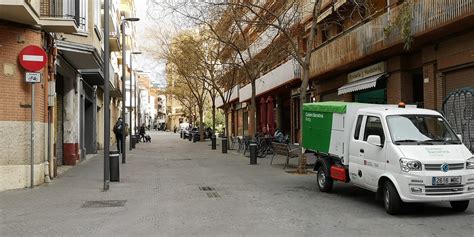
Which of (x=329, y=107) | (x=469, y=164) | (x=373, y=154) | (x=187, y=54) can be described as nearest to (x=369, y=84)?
(x=329, y=107)

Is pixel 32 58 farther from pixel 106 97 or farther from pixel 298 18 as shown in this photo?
pixel 298 18

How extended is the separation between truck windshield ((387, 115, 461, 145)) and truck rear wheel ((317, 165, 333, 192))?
251cm

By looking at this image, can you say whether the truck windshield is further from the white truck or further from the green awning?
the green awning

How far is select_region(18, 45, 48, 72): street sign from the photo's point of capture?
1245 centimetres

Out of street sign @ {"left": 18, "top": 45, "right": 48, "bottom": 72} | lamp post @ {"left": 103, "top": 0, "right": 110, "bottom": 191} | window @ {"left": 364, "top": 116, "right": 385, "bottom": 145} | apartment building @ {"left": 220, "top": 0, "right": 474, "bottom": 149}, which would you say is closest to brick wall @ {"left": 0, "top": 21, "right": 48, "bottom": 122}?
street sign @ {"left": 18, "top": 45, "right": 48, "bottom": 72}

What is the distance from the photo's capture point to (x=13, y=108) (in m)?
12.5

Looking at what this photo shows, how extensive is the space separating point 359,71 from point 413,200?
45.9 ft

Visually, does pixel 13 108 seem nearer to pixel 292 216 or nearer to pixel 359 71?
pixel 292 216

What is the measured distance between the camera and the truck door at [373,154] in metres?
9.52

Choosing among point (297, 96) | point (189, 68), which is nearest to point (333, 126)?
point (297, 96)

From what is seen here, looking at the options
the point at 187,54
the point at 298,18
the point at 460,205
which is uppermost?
the point at 298,18

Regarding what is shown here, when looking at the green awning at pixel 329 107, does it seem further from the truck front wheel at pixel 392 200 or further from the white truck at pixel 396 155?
the truck front wheel at pixel 392 200

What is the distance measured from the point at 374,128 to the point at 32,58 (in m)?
7.98

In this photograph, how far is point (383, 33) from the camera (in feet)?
57.4
